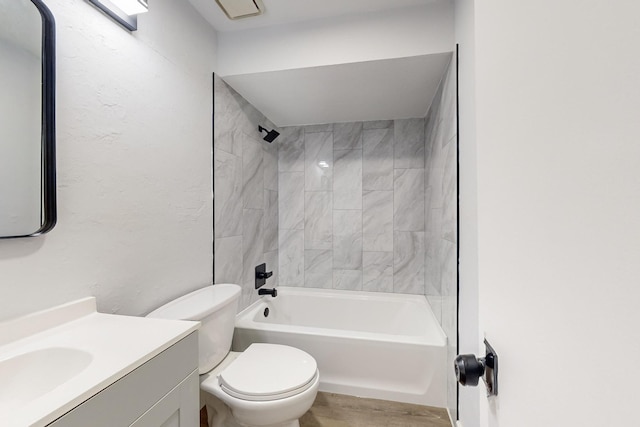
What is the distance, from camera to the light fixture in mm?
1080

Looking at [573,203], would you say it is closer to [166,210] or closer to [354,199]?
[166,210]

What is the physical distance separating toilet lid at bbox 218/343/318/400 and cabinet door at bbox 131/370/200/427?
289mm

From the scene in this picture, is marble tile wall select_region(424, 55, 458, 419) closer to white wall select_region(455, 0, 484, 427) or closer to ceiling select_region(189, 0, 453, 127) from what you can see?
white wall select_region(455, 0, 484, 427)

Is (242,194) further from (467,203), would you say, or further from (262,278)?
(467,203)

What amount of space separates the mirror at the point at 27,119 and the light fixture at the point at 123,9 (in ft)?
0.78

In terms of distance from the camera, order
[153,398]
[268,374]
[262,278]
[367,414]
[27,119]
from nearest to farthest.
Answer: [153,398] → [27,119] → [268,374] → [367,414] → [262,278]

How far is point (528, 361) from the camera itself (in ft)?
1.21

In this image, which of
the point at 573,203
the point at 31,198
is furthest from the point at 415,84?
the point at 31,198

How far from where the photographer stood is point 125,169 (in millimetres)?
1182

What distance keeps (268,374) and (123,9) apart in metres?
1.69

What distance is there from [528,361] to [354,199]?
2384 millimetres

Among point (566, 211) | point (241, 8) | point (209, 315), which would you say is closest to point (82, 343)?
point (209, 315)

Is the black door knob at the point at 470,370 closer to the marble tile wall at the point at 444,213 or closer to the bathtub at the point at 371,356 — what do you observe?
the marble tile wall at the point at 444,213

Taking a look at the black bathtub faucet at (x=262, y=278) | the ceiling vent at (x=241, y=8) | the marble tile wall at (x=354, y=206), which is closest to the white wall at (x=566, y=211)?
the ceiling vent at (x=241, y=8)
